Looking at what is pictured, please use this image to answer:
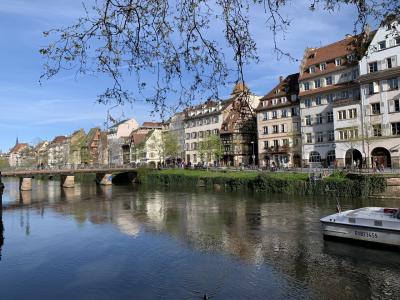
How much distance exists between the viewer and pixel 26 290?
15.9 meters

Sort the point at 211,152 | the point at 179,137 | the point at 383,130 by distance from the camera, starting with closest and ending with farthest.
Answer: the point at 383,130, the point at 211,152, the point at 179,137

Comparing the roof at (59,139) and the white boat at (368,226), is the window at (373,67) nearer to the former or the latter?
the white boat at (368,226)

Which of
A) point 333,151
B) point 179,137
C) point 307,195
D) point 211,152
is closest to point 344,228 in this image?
point 307,195

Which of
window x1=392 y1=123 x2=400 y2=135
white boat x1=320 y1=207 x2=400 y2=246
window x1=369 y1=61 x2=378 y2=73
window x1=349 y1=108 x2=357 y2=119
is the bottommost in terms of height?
white boat x1=320 y1=207 x2=400 y2=246

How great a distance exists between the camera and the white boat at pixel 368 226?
1991 cm

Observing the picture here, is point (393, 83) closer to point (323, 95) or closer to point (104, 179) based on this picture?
point (323, 95)

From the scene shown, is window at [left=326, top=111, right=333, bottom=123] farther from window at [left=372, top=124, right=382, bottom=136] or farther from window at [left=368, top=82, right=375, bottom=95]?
window at [left=372, top=124, right=382, bottom=136]

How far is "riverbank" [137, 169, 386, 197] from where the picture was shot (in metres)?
38.5

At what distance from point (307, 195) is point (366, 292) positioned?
2810 cm

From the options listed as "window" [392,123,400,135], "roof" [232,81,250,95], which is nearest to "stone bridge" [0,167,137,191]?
"window" [392,123,400,135]

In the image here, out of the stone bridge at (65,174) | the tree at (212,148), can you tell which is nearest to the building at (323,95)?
the tree at (212,148)

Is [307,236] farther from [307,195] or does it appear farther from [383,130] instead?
[383,130]

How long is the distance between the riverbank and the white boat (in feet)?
54.1

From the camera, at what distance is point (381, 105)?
48.9m
